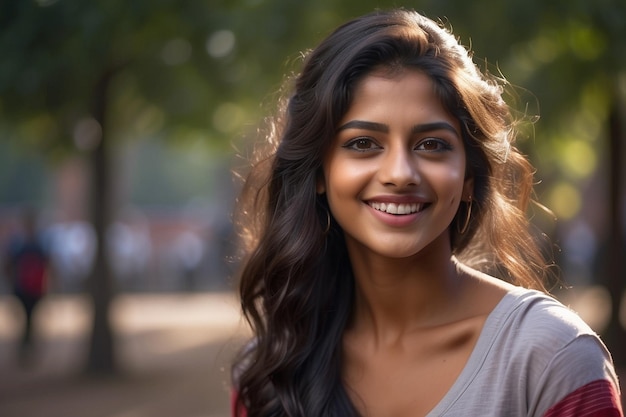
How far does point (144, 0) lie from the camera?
8.97 meters

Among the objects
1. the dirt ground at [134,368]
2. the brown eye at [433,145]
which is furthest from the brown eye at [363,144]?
the dirt ground at [134,368]

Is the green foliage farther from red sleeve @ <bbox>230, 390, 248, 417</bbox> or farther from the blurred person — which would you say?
red sleeve @ <bbox>230, 390, 248, 417</bbox>

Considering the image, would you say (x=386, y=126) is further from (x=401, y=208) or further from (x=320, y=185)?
(x=320, y=185)

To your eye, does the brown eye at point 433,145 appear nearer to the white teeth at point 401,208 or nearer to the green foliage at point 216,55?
the white teeth at point 401,208

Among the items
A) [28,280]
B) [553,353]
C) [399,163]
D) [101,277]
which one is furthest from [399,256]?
[28,280]

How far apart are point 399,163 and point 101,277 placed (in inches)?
413

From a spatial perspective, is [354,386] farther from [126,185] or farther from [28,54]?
[126,185]

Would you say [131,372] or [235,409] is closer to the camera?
[235,409]

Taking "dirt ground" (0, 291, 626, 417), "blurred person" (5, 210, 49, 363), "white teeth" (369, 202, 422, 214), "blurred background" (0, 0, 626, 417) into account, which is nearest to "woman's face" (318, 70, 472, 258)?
"white teeth" (369, 202, 422, 214)

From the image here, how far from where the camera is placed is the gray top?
2.11m

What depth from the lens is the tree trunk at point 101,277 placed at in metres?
12.3

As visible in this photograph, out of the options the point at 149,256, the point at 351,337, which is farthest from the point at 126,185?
the point at 351,337

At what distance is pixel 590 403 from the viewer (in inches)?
81.6

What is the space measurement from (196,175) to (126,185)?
10.5 meters
